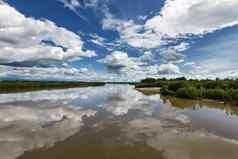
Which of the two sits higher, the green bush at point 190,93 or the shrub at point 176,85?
the shrub at point 176,85

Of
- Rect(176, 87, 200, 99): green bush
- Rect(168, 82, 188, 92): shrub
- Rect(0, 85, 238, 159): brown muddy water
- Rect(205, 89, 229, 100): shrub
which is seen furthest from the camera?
Rect(168, 82, 188, 92): shrub

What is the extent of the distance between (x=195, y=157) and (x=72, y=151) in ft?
19.0

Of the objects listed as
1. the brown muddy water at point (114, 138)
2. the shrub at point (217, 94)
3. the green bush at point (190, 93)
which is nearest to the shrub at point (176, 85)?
the green bush at point (190, 93)

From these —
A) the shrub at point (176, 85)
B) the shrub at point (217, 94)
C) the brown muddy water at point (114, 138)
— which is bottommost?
the brown muddy water at point (114, 138)

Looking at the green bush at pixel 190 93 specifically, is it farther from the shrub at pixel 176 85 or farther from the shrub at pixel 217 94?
the shrub at pixel 176 85

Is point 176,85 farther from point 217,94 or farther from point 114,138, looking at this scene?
point 114,138

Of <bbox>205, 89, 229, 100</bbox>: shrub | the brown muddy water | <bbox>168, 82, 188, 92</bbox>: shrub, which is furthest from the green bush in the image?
the brown muddy water

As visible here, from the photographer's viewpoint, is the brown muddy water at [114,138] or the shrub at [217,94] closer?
the brown muddy water at [114,138]

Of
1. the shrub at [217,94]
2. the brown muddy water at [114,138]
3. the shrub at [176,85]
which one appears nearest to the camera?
the brown muddy water at [114,138]

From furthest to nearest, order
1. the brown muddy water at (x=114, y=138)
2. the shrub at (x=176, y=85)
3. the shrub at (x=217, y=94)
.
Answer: the shrub at (x=176, y=85), the shrub at (x=217, y=94), the brown muddy water at (x=114, y=138)

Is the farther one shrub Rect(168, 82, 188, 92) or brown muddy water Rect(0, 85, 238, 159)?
shrub Rect(168, 82, 188, 92)

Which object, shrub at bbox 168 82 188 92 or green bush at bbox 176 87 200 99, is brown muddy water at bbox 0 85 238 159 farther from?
shrub at bbox 168 82 188 92

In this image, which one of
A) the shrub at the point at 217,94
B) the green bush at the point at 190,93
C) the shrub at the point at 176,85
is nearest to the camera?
the shrub at the point at 217,94

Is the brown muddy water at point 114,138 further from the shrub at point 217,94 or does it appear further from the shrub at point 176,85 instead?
the shrub at point 176,85
